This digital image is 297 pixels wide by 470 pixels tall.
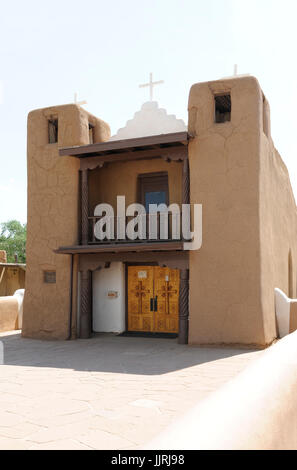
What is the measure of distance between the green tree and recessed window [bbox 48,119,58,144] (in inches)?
1349

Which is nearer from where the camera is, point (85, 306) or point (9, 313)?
point (85, 306)

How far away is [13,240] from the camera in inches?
2088

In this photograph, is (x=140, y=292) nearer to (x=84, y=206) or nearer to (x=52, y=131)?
(x=84, y=206)

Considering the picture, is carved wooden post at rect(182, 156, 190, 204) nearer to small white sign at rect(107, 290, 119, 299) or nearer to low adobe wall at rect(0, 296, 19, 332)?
small white sign at rect(107, 290, 119, 299)

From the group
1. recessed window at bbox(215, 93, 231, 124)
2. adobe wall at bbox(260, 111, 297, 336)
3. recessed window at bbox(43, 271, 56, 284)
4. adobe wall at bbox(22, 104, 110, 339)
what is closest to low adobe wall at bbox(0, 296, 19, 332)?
adobe wall at bbox(22, 104, 110, 339)

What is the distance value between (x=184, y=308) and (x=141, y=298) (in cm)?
258

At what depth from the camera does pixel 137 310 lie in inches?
588

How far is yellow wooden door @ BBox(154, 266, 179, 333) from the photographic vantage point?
14.4 meters

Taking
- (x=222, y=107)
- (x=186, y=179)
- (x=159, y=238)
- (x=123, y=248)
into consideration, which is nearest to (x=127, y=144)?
(x=186, y=179)

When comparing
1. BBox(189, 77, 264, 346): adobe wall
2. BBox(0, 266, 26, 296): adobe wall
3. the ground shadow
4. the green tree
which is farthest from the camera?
the green tree
